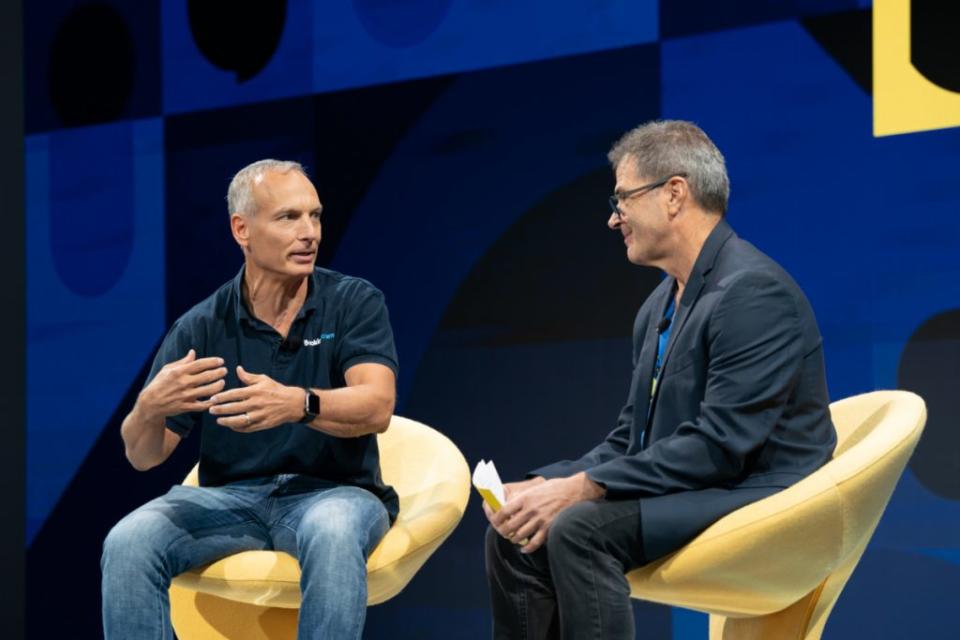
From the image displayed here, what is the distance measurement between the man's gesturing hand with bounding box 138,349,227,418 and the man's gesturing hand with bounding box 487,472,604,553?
2.54ft

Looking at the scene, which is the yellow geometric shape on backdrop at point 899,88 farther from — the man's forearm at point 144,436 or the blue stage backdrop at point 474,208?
the man's forearm at point 144,436

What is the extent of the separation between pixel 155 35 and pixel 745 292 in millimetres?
3480

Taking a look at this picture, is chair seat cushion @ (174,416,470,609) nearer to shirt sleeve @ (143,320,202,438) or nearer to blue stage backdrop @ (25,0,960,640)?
shirt sleeve @ (143,320,202,438)

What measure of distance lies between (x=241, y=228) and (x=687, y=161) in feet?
4.21

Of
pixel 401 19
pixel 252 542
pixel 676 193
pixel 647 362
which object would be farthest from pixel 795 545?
pixel 401 19

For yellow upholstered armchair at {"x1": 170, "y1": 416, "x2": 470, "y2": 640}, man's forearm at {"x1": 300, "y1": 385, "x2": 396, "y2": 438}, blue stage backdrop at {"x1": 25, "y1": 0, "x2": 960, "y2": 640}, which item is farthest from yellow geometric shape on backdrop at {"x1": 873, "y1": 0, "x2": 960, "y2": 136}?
man's forearm at {"x1": 300, "y1": 385, "x2": 396, "y2": 438}

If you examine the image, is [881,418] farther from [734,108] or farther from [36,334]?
[36,334]

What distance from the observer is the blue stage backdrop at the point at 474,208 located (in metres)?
3.95

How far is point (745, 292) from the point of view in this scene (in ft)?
9.80

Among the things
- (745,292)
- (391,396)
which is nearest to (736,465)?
(745,292)

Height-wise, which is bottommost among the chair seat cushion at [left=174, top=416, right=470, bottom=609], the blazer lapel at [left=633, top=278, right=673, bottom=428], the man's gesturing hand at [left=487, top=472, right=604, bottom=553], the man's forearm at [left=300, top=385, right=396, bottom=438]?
the chair seat cushion at [left=174, top=416, right=470, bottom=609]

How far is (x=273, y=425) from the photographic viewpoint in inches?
122

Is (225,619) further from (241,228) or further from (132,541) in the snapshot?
(241,228)

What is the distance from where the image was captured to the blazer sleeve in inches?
114
